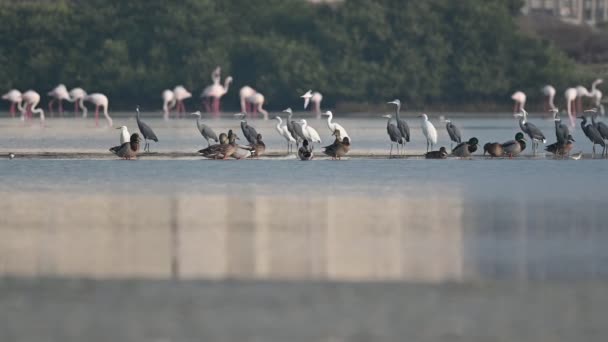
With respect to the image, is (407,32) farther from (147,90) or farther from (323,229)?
(323,229)

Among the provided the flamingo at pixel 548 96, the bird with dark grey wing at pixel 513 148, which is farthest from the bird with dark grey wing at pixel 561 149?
the flamingo at pixel 548 96

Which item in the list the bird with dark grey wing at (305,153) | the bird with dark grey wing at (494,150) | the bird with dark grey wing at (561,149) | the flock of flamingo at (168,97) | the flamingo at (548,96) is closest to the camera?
the bird with dark grey wing at (305,153)

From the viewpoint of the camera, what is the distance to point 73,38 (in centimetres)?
7338

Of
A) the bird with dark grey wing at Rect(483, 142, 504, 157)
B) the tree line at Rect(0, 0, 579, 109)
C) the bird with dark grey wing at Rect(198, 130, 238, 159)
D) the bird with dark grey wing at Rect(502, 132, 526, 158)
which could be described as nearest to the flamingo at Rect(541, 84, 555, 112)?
the tree line at Rect(0, 0, 579, 109)

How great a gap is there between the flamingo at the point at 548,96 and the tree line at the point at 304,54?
889 millimetres

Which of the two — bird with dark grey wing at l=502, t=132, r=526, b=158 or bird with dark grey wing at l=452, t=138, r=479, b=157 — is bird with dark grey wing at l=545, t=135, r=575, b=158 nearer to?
bird with dark grey wing at l=502, t=132, r=526, b=158

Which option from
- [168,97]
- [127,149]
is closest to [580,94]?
[168,97]

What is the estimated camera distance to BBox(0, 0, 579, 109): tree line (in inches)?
2746

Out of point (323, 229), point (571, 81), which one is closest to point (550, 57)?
point (571, 81)

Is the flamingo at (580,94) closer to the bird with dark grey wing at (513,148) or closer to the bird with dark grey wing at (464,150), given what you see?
the bird with dark grey wing at (513,148)

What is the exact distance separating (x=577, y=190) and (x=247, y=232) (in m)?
6.71

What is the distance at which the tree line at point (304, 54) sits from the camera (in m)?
69.8

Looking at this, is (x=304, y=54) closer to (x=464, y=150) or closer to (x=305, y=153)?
(x=464, y=150)

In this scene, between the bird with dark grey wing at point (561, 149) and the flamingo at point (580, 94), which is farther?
the flamingo at point (580, 94)
